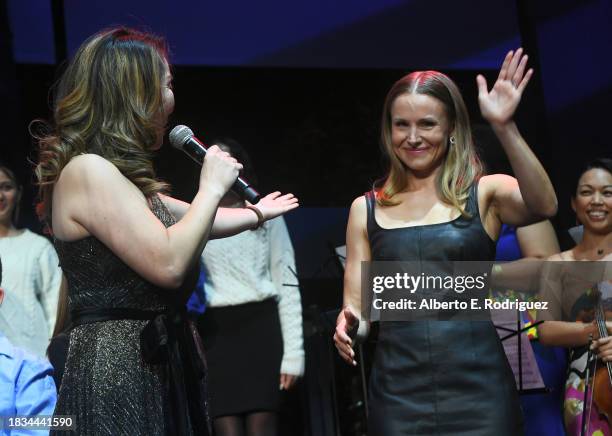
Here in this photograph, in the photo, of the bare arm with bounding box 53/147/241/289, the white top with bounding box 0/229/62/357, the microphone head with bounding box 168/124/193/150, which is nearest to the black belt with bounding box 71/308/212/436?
the bare arm with bounding box 53/147/241/289

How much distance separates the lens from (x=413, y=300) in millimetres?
2715

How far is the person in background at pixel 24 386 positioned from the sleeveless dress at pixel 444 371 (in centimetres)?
94

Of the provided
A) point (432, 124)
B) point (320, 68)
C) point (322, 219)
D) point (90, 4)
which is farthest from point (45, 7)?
point (432, 124)

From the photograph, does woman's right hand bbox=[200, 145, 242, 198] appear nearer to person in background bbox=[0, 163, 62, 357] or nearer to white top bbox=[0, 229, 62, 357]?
white top bbox=[0, 229, 62, 357]

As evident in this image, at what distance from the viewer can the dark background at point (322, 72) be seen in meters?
5.06

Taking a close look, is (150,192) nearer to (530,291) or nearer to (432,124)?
(432,124)

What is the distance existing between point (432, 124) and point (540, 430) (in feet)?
5.72

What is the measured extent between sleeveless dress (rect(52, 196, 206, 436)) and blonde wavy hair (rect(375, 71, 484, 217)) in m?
1.02

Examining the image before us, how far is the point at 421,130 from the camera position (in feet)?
9.34

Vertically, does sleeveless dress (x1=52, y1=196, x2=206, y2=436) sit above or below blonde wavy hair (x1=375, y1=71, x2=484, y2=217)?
below

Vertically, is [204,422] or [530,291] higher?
[530,291]

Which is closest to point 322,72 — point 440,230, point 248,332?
point 248,332

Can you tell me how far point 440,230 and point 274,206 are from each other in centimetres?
52

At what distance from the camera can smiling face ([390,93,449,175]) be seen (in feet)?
9.32
